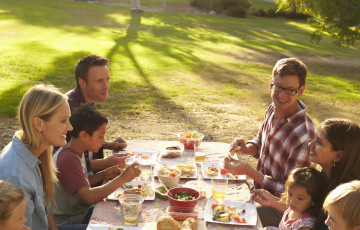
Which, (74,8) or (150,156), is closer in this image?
(150,156)

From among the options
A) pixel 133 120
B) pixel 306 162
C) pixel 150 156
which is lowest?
pixel 133 120

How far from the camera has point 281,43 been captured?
74.2 feet

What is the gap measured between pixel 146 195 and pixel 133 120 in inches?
218

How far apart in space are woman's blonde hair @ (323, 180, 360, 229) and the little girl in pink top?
0.47 metres

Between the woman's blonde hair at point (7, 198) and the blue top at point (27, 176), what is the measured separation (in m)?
0.40

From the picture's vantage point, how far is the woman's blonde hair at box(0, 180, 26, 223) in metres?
2.40

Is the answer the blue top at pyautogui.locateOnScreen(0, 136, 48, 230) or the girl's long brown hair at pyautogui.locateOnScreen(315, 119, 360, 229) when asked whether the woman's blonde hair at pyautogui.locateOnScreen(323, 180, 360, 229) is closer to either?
the girl's long brown hair at pyautogui.locateOnScreen(315, 119, 360, 229)

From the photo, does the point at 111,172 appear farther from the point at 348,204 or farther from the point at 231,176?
the point at 348,204

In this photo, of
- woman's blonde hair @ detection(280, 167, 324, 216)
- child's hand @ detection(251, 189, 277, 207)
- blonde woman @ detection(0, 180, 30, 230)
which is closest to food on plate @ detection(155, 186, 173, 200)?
child's hand @ detection(251, 189, 277, 207)

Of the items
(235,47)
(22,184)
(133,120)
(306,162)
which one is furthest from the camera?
(235,47)

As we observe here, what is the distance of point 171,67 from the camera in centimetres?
1456

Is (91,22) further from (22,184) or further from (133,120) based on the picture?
(22,184)

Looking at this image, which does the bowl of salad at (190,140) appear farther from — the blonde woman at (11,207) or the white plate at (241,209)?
the blonde woman at (11,207)

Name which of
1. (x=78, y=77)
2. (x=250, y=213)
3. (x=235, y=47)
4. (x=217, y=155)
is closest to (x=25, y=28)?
(x=235, y=47)
